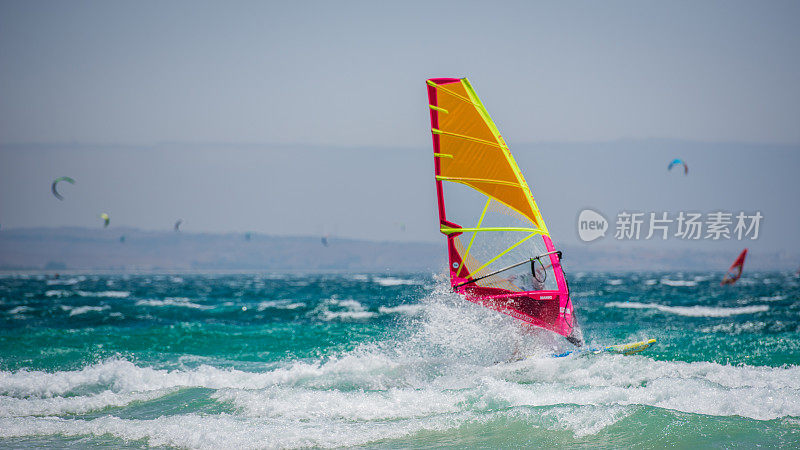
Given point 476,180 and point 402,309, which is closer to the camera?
point 476,180

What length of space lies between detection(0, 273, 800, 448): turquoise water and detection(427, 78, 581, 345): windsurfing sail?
724 mm

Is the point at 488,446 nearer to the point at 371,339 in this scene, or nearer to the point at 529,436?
the point at 529,436

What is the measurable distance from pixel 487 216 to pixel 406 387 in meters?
2.47

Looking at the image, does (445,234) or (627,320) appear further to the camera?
(627,320)

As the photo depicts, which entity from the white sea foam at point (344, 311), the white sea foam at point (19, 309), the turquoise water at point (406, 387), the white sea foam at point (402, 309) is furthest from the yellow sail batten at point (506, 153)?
the white sea foam at point (19, 309)

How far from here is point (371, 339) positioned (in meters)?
14.6

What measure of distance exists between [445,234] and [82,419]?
15.8 ft

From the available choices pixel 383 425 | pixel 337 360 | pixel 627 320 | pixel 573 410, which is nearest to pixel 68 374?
pixel 337 360

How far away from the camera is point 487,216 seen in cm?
917

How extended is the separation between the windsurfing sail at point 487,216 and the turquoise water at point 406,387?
72 centimetres

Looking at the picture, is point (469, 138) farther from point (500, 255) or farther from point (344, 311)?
point (344, 311)

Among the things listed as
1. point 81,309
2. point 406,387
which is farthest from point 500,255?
point 81,309

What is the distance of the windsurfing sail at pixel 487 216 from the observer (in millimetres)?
8984

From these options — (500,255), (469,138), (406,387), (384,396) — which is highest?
(469,138)
